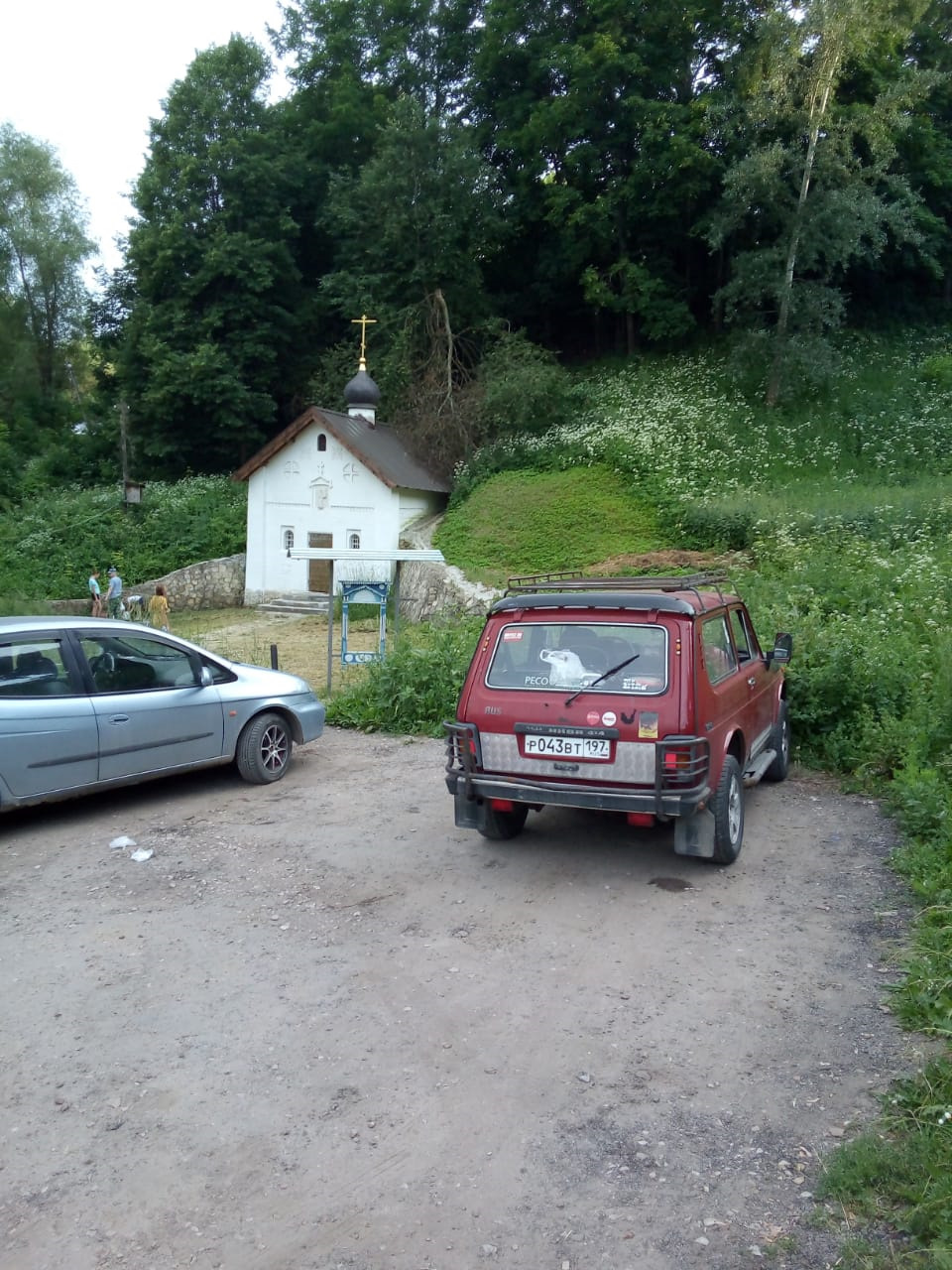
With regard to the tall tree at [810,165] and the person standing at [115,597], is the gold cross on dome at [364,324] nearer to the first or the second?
the tall tree at [810,165]

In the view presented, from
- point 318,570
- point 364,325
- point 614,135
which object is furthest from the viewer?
point 614,135

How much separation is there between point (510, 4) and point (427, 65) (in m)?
6.12

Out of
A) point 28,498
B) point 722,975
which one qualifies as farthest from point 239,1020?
point 28,498

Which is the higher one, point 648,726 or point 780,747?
point 648,726

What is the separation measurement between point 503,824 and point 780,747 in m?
→ 2.89

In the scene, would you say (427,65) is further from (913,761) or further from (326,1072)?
(326,1072)

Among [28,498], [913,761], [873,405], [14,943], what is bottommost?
[14,943]

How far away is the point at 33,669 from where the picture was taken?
720cm

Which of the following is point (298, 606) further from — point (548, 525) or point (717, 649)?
point (717, 649)

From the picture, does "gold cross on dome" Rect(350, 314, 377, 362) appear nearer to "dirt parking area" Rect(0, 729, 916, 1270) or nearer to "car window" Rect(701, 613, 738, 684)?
"car window" Rect(701, 613, 738, 684)

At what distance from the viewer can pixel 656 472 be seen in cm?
2502

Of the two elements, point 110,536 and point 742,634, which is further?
point 110,536

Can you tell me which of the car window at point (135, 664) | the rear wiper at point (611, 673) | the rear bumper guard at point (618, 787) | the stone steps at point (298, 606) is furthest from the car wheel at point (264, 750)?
the stone steps at point (298, 606)

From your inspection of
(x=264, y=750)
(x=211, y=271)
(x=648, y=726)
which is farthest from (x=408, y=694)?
(x=211, y=271)
